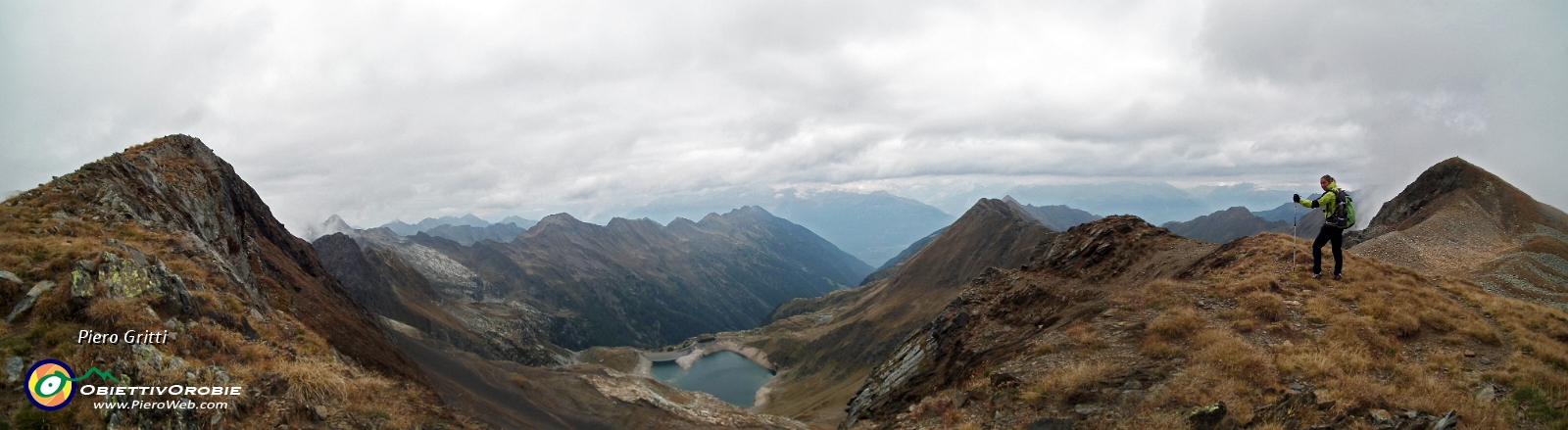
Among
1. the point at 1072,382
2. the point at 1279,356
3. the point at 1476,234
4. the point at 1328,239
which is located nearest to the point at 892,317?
the point at 1476,234

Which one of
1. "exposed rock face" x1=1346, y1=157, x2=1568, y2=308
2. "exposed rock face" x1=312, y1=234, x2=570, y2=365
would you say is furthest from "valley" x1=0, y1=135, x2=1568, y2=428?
"exposed rock face" x1=312, y1=234, x2=570, y2=365

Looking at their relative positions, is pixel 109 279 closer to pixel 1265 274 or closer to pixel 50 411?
pixel 50 411

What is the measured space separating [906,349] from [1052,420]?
28015 millimetres

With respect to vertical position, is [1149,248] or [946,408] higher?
[1149,248]

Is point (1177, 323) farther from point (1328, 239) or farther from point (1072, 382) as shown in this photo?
point (1328, 239)

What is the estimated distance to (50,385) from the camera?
1195cm

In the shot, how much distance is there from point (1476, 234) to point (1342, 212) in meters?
71.8

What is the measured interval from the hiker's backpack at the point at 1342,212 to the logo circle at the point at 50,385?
3745 cm

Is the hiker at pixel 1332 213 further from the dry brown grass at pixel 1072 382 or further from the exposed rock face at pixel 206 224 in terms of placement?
the exposed rock face at pixel 206 224

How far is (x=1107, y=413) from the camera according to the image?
16.6 m

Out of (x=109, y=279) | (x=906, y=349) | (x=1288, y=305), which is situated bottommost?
(x=906, y=349)

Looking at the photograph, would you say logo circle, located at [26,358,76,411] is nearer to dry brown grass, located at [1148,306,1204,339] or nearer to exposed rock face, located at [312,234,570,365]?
dry brown grass, located at [1148,306,1204,339]

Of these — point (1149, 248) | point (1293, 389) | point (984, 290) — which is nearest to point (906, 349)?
point (984, 290)

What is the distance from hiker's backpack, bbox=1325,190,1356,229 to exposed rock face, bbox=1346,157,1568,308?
36970mm
